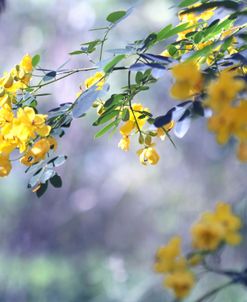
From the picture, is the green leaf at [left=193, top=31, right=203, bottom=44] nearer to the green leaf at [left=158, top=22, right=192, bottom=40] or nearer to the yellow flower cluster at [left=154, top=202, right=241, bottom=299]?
the green leaf at [left=158, top=22, right=192, bottom=40]

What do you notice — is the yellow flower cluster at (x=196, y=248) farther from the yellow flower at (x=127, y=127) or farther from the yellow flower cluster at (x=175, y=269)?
the yellow flower at (x=127, y=127)

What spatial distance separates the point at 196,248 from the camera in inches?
25.1

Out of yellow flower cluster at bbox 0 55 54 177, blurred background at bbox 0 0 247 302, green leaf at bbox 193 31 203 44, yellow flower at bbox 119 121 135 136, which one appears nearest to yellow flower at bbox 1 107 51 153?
yellow flower cluster at bbox 0 55 54 177

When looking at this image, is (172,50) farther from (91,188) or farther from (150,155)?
(91,188)

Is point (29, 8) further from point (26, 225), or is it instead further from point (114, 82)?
point (26, 225)

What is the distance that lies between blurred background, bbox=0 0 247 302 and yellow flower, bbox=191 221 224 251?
4316 mm

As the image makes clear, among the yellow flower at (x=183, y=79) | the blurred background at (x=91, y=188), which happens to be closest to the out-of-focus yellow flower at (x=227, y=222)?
the yellow flower at (x=183, y=79)

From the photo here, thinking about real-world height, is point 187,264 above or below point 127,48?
below

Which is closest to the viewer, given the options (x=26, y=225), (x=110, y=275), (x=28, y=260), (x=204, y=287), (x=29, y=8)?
(x=204, y=287)

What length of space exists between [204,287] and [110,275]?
2.08 metres

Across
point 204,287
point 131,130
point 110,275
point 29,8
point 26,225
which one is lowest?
point 131,130

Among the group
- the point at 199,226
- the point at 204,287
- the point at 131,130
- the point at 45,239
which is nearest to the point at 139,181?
the point at 45,239

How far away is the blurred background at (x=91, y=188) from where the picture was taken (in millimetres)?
5426

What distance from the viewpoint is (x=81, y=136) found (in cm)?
602
